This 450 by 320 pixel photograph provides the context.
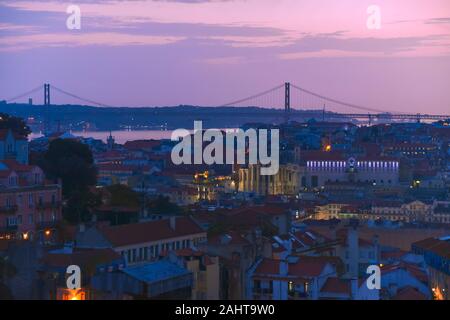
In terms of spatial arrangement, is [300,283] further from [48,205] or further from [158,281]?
[48,205]

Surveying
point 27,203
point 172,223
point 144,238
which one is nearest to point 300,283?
point 144,238

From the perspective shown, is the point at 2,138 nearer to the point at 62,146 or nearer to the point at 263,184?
the point at 62,146

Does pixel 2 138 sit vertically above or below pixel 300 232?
above

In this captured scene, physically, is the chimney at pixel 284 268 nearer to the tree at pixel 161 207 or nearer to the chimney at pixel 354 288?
the chimney at pixel 354 288

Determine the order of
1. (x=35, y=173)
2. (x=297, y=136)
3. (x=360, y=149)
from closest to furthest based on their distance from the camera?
1. (x=35, y=173)
2. (x=360, y=149)
3. (x=297, y=136)
